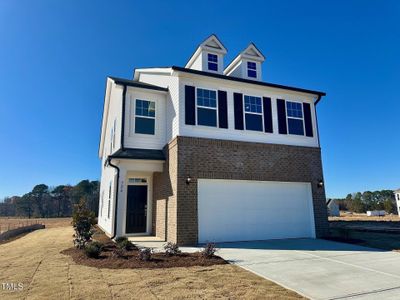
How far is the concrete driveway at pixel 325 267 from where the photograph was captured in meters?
4.75

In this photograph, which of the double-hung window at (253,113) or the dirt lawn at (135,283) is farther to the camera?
the double-hung window at (253,113)

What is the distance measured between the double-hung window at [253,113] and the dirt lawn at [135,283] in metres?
6.99

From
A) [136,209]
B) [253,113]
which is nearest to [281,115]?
[253,113]

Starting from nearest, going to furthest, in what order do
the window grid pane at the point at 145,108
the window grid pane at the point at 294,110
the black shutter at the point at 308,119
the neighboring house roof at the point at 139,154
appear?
the neighboring house roof at the point at 139,154, the window grid pane at the point at 145,108, the window grid pane at the point at 294,110, the black shutter at the point at 308,119

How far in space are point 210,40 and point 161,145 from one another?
6.33m

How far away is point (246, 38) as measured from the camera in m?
15.5

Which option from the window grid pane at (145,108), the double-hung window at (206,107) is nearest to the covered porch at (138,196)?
the window grid pane at (145,108)

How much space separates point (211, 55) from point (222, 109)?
13.4ft

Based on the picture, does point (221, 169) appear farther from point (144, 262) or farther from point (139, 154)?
point (144, 262)

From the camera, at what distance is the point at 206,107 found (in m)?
11.5

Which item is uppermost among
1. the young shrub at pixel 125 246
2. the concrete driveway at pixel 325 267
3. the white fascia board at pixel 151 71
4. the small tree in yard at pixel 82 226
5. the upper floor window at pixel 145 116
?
the white fascia board at pixel 151 71

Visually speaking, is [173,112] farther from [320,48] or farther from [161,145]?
[320,48]

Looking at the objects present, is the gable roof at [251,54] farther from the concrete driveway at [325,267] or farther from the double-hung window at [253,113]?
the concrete driveway at [325,267]

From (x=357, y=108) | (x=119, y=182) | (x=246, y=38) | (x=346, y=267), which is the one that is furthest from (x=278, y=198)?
(x=357, y=108)
